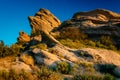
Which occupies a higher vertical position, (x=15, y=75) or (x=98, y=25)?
(x=98, y=25)

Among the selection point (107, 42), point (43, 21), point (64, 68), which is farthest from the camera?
point (43, 21)

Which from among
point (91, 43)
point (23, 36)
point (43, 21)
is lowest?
point (91, 43)

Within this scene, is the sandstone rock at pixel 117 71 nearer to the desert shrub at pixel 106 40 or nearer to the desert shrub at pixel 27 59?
the desert shrub at pixel 27 59

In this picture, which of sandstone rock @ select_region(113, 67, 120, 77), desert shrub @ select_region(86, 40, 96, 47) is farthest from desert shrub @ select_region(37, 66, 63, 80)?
desert shrub @ select_region(86, 40, 96, 47)

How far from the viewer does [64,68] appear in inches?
990

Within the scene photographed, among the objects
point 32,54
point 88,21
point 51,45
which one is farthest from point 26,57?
point 88,21

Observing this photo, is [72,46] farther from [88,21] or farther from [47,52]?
[88,21]

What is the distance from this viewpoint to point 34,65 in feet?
86.1

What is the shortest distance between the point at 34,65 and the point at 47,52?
2.18 meters

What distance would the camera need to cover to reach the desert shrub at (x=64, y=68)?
2504 centimetres

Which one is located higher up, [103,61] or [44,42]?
[44,42]

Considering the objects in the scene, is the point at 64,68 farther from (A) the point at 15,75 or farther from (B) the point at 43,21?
(B) the point at 43,21

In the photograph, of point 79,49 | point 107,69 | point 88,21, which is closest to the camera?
point 107,69

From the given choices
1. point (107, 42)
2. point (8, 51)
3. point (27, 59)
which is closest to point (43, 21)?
point (107, 42)
